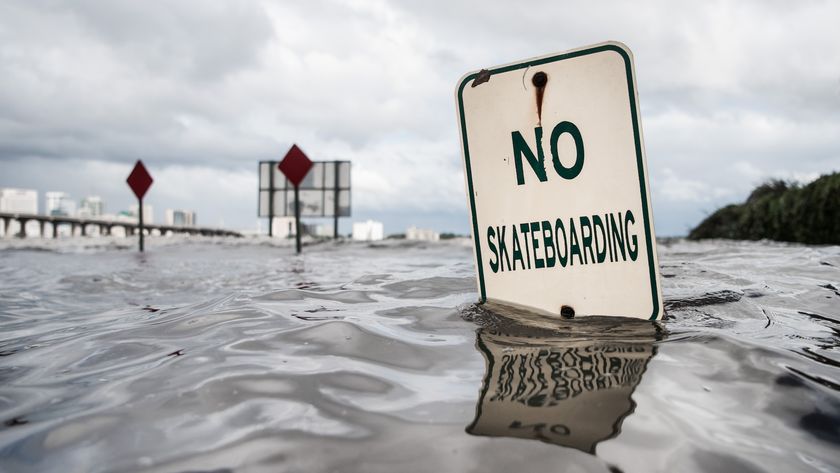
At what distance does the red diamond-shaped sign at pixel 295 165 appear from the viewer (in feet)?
31.9

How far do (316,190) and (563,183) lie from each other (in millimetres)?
24802

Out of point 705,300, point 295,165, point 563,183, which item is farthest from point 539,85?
point 295,165

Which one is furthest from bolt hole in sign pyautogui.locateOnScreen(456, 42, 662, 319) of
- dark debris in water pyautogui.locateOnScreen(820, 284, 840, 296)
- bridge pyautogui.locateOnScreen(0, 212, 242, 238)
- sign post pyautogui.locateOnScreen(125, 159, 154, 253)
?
bridge pyautogui.locateOnScreen(0, 212, 242, 238)

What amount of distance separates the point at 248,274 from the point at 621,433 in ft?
15.4

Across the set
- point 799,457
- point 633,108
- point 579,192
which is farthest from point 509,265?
point 799,457

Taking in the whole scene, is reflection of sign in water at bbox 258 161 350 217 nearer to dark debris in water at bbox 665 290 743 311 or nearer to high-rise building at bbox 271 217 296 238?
high-rise building at bbox 271 217 296 238

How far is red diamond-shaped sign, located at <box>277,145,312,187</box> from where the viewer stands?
31.9ft

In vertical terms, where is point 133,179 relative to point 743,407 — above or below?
above

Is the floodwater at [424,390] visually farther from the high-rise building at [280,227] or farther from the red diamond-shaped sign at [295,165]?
the high-rise building at [280,227]

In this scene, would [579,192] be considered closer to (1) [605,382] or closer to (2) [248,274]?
(1) [605,382]

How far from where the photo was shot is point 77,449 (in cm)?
116

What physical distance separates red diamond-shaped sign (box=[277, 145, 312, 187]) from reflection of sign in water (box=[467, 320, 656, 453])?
27.1 feet

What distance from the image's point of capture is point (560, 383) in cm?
142

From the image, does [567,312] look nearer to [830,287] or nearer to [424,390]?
[424,390]
